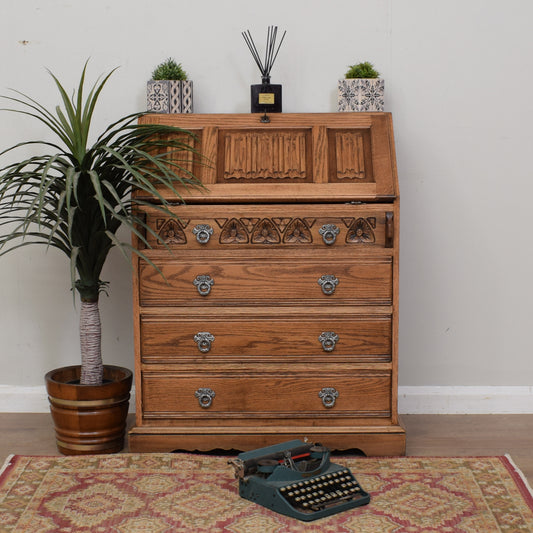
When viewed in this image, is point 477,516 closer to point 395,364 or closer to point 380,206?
point 395,364

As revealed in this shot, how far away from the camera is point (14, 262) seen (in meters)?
3.62

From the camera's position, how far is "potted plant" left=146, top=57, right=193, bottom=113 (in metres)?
3.28

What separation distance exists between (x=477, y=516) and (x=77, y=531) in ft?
4.37

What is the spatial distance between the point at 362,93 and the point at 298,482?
1.73m

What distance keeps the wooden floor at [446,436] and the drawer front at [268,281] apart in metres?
0.74

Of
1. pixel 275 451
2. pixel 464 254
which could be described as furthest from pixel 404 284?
pixel 275 451


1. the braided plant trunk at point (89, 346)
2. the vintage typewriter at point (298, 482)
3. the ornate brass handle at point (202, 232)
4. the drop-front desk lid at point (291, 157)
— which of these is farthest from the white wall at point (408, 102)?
the vintage typewriter at point (298, 482)

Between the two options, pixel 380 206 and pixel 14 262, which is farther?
pixel 14 262

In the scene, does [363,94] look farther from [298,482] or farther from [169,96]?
[298,482]

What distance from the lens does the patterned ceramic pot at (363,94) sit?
3.27 metres

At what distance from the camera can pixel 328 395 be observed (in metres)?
3.00

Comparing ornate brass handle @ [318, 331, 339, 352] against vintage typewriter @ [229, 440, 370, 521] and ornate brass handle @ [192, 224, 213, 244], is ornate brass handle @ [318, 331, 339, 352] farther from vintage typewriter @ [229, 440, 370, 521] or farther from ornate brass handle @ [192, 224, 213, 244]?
ornate brass handle @ [192, 224, 213, 244]

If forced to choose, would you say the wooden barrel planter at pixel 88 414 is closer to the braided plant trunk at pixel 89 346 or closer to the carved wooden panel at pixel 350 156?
the braided plant trunk at pixel 89 346

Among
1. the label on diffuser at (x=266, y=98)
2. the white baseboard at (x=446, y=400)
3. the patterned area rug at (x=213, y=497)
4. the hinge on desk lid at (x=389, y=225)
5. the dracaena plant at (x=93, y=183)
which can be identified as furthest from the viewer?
the white baseboard at (x=446, y=400)
